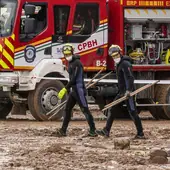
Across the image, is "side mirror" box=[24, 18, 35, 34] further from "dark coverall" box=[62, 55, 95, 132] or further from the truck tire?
"dark coverall" box=[62, 55, 95, 132]

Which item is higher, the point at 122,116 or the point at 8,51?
the point at 8,51

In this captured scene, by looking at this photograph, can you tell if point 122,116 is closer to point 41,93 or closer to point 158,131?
point 41,93

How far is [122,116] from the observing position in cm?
2305

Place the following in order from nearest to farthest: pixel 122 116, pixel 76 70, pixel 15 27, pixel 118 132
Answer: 1. pixel 76 70
2. pixel 118 132
3. pixel 15 27
4. pixel 122 116

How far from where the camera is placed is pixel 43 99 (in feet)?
68.4

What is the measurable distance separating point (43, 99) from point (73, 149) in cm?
702

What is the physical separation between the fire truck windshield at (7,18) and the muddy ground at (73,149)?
2476mm

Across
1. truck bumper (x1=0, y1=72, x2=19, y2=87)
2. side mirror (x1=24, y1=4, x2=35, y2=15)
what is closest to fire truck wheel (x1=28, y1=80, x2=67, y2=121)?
truck bumper (x1=0, y1=72, x2=19, y2=87)

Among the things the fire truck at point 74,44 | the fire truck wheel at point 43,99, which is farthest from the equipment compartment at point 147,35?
the fire truck wheel at point 43,99

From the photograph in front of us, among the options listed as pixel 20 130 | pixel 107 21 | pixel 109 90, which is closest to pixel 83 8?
pixel 107 21

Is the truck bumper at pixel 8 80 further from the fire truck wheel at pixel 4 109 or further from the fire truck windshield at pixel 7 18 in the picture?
the fire truck wheel at pixel 4 109

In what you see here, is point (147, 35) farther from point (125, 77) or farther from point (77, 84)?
point (125, 77)

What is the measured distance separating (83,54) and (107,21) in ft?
3.66

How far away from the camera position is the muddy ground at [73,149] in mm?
11812
